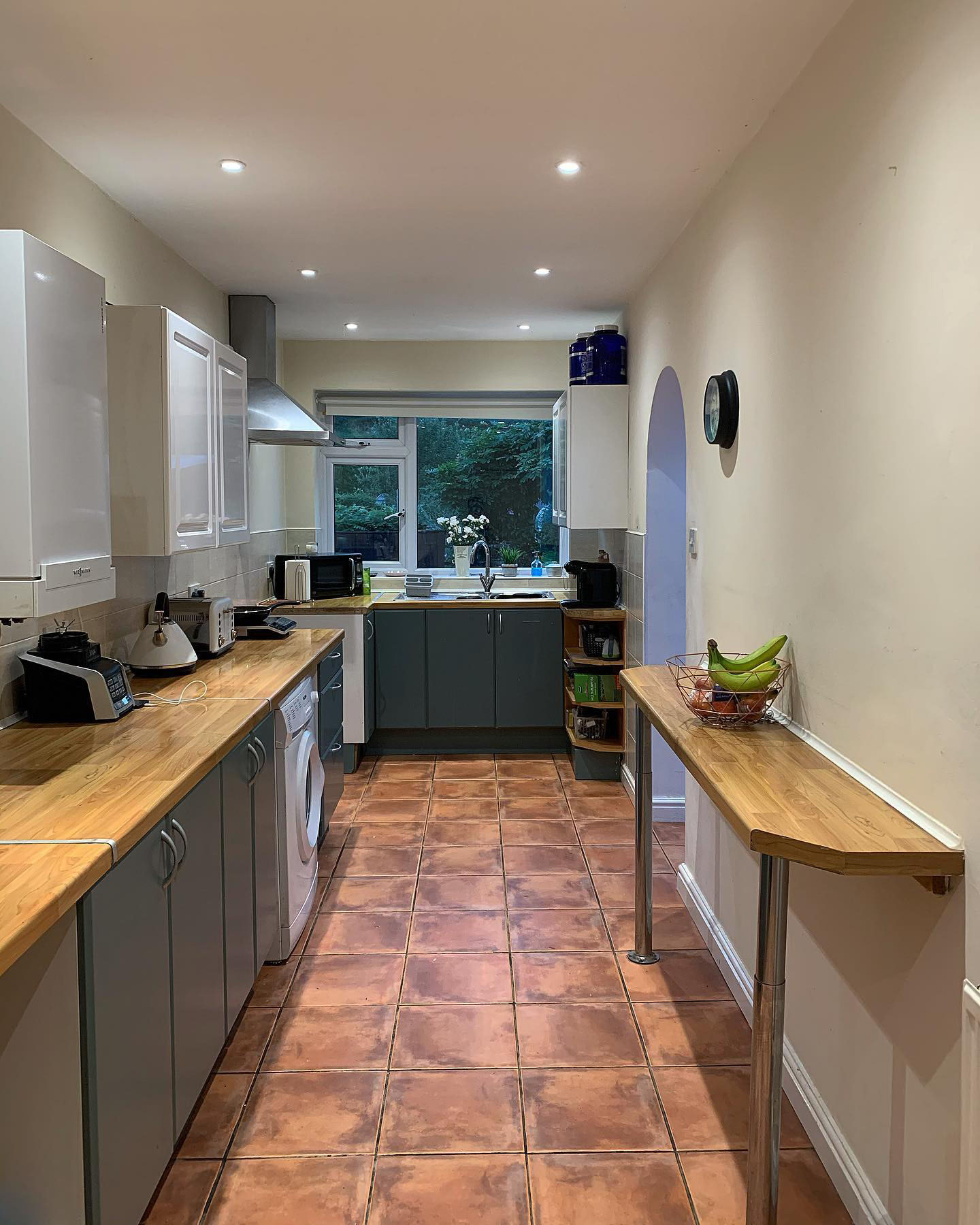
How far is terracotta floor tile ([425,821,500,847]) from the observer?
4.40m

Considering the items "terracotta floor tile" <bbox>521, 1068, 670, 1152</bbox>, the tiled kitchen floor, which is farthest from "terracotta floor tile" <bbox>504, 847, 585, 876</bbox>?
"terracotta floor tile" <bbox>521, 1068, 670, 1152</bbox>

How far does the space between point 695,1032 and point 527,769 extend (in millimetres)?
2867

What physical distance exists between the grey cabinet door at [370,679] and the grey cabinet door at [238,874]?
2.71 m

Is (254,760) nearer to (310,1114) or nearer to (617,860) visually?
(310,1114)

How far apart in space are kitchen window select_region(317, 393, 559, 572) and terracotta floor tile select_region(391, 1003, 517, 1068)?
4005mm

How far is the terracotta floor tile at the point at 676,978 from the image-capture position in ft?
9.87

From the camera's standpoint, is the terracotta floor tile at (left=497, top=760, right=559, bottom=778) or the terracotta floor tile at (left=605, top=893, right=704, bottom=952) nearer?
the terracotta floor tile at (left=605, top=893, right=704, bottom=952)

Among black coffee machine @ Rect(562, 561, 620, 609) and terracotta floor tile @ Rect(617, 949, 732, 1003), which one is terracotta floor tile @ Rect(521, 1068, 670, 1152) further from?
black coffee machine @ Rect(562, 561, 620, 609)

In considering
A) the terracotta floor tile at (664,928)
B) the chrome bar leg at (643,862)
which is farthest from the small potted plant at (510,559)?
the chrome bar leg at (643,862)

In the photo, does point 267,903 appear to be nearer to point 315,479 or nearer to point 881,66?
point 881,66

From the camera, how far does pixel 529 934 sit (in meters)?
3.44

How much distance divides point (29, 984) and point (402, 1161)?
1.15 m

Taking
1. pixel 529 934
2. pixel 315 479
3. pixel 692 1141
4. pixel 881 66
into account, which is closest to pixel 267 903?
pixel 529 934

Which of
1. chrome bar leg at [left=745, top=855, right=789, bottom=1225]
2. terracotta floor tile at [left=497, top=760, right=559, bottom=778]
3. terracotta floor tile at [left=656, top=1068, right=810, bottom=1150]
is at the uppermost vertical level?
chrome bar leg at [left=745, top=855, right=789, bottom=1225]
